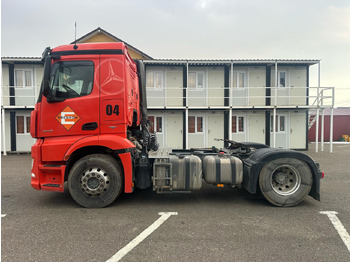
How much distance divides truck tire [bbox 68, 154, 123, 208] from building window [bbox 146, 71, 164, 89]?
1093cm

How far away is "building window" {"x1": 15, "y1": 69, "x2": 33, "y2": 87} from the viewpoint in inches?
543

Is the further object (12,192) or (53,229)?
(12,192)

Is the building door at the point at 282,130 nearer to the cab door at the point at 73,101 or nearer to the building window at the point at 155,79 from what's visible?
the building window at the point at 155,79

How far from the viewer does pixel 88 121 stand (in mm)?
4129

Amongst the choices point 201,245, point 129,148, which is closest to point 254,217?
point 201,245

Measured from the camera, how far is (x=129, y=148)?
420cm

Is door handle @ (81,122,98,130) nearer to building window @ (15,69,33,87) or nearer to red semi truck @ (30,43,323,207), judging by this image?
red semi truck @ (30,43,323,207)

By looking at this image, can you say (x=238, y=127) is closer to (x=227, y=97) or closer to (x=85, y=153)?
(x=227, y=97)

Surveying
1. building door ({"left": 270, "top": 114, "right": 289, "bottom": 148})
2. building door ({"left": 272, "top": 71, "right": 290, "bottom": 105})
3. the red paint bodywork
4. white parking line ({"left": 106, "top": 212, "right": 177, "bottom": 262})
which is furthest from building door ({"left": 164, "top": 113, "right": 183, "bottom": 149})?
white parking line ({"left": 106, "top": 212, "right": 177, "bottom": 262})

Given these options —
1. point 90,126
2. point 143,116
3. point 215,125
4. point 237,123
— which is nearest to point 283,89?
point 237,123

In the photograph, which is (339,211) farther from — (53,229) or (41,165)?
(41,165)

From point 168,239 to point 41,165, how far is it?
9.54 ft

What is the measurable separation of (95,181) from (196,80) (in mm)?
11856

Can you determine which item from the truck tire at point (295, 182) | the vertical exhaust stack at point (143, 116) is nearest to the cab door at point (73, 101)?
the vertical exhaust stack at point (143, 116)
